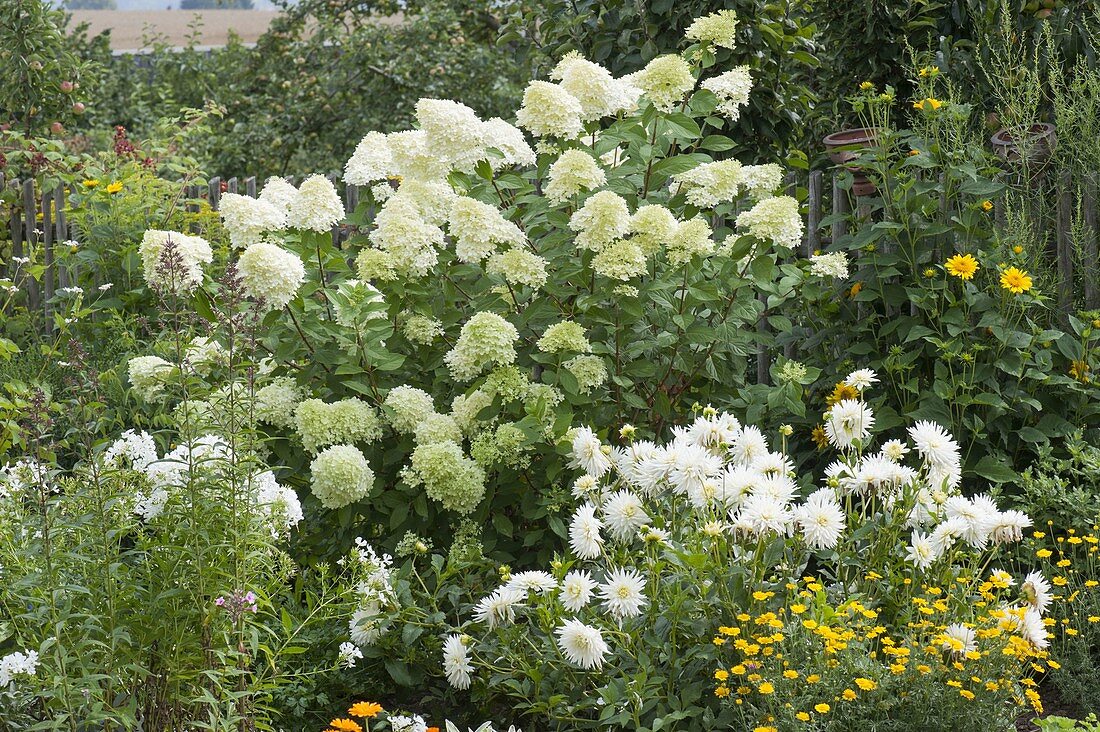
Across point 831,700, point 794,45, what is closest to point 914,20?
point 794,45

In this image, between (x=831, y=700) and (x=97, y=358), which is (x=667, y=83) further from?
(x=97, y=358)

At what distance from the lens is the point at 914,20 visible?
5203 mm

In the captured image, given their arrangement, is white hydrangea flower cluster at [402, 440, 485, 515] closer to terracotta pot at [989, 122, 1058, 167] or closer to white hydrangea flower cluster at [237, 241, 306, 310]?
white hydrangea flower cluster at [237, 241, 306, 310]

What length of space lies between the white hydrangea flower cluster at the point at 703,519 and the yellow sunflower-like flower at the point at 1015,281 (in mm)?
819

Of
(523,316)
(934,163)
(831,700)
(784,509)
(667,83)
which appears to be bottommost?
(831,700)

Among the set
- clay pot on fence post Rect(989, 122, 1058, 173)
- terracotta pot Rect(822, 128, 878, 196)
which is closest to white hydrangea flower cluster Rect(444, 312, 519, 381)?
terracotta pot Rect(822, 128, 878, 196)

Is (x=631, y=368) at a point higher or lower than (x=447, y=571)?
→ higher

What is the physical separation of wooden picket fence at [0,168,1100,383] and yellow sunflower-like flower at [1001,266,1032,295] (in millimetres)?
365

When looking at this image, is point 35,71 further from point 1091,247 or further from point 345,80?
point 1091,247

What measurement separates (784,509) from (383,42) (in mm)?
8018

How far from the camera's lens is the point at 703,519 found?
2.97 metres

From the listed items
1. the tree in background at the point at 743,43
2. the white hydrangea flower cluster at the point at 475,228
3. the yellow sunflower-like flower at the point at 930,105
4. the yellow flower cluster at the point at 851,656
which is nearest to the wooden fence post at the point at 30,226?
the tree in background at the point at 743,43

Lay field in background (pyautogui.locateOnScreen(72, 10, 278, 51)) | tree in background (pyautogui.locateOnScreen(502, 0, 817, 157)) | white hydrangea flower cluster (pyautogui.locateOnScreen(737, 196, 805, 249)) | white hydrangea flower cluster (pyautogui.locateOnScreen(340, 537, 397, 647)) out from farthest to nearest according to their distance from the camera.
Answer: field in background (pyautogui.locateOnScreen(72, 10, 278, 51)), tree in background (pyautogui.locateOnScreen(502, 0, 817, 157)), white hydrangea flower cluster (pyautogui.locateOnScreen(737, 196, 805, 249)), white hydrangea flower cluster (pyautogui.locateOnScreen(340, 537, 397, 647))

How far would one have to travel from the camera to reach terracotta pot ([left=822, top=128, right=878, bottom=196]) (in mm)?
4324
